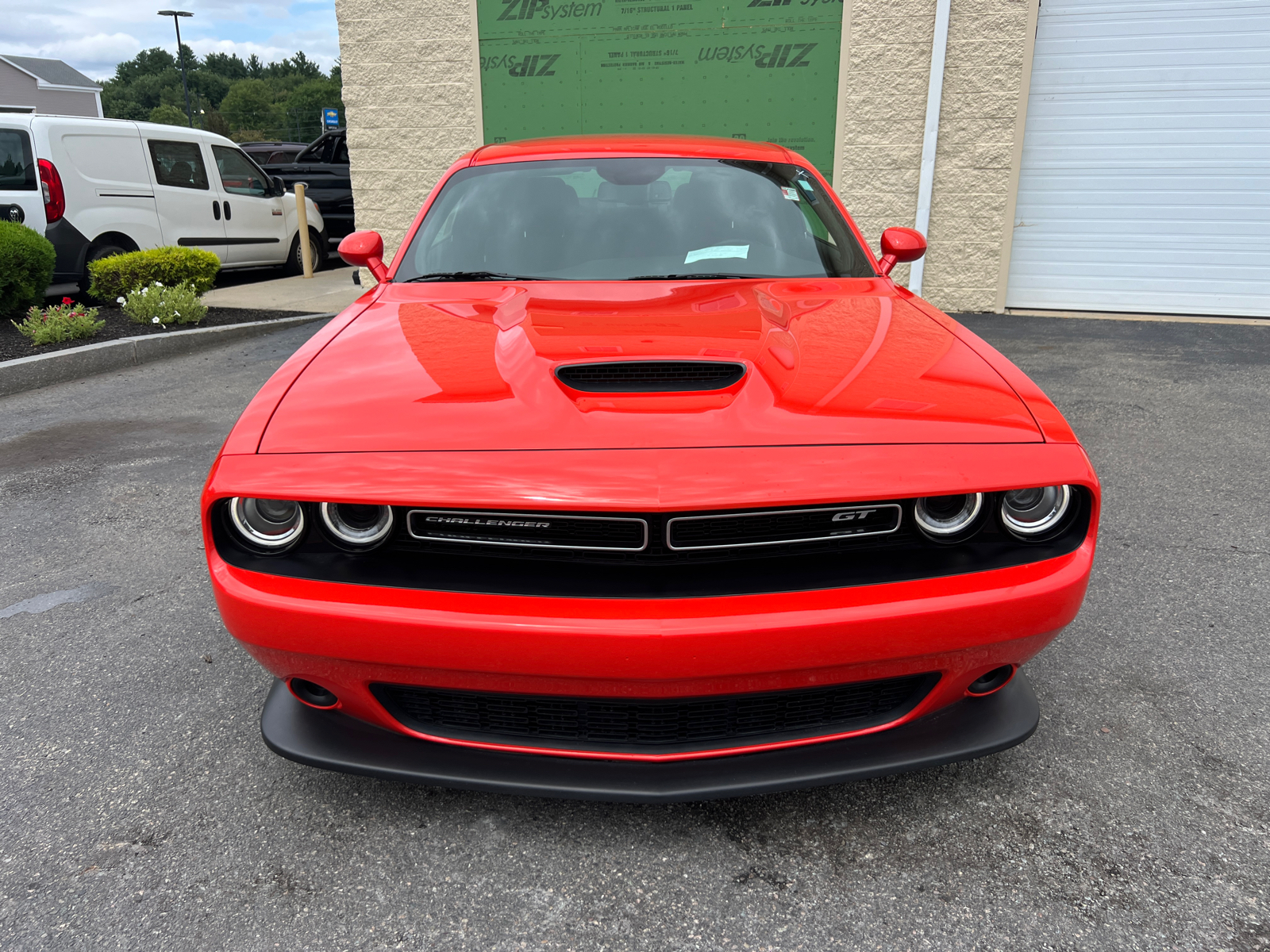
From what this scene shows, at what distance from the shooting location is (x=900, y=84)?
26.3ft

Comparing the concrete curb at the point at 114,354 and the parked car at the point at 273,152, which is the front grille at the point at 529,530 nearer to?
the concrete curb at the point at 114,354

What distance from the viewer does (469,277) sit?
272cm

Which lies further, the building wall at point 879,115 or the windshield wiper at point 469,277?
the building wall at point 879,115

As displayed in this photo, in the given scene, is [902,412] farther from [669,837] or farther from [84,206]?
[84,206]

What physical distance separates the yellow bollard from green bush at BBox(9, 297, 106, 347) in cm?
424

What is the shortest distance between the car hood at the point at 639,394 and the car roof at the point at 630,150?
0.92 meters

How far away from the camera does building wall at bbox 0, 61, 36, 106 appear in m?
55.7

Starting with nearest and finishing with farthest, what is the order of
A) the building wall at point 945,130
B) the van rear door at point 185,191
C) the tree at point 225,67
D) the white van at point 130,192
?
the building wall at point 945,130 → the white van at point 130,192 → the van rear door at point 185,191 → the tree at point 225,67

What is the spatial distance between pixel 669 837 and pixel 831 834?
0.35m

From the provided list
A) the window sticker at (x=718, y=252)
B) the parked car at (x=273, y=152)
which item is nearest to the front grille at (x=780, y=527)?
the window sticker at (x=718, y=252)

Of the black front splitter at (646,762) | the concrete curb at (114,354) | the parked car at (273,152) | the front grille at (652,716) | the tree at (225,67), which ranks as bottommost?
the concrete curb at (114,354)

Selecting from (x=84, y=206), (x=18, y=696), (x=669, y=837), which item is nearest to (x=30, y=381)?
(x=84, y=206)

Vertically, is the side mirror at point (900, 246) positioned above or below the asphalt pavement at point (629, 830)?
above

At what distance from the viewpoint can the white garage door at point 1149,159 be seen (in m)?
7.59
